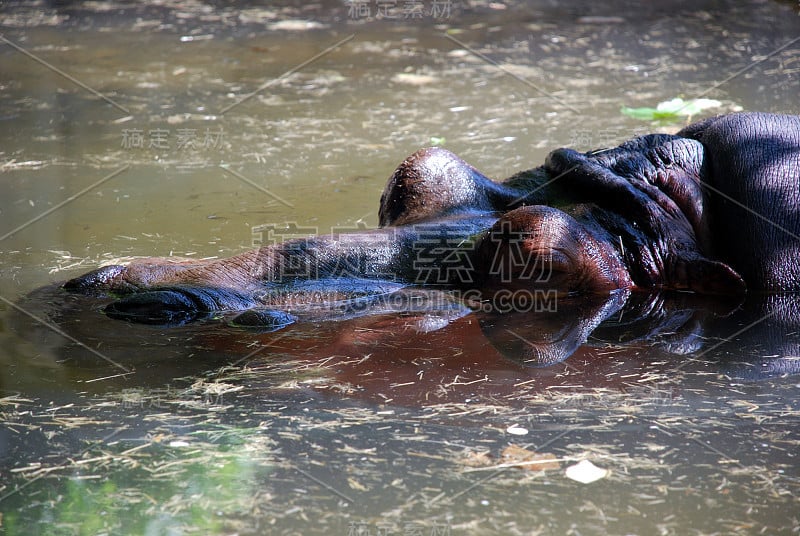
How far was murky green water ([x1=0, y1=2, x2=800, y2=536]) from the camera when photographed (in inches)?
108

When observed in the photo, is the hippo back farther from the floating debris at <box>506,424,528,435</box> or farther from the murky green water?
the floating debris at <box>506,424,528,435</box>

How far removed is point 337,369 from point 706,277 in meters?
2.11

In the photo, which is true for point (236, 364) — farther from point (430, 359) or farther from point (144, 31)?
point (144, 31)

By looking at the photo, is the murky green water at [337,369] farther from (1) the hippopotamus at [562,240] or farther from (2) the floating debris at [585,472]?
(1) the hippopotamus at [562,240]

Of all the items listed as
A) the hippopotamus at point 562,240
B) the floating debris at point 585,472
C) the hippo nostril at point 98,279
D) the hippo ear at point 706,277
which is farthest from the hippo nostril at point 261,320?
the hippo ear at point 706,277

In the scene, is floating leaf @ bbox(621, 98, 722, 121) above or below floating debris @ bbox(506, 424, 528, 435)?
→ above

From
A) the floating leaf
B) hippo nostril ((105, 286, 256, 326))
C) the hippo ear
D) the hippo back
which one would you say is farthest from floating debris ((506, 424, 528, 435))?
the floating leaf

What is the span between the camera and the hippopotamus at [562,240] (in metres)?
4.54

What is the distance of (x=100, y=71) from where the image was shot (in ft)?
32.1

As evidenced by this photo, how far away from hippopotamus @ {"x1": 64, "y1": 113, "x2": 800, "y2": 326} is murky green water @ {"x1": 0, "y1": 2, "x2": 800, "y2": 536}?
0.18 metres

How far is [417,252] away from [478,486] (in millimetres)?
2099

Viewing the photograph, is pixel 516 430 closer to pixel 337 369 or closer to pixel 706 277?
pixel 337 369

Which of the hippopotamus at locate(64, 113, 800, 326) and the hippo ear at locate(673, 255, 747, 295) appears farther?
the hippo ear at locate(673, 255, 747, 295)

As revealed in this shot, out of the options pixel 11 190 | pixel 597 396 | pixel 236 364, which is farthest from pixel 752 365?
pixel 11 190
